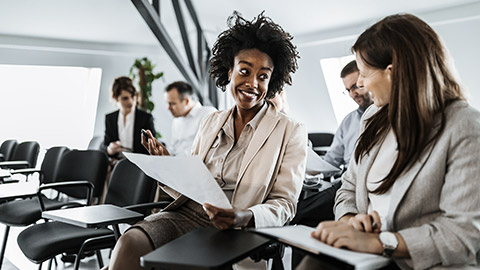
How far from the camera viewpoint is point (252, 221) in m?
1.42

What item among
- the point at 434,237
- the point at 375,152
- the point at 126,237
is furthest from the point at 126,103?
the point at 434,237

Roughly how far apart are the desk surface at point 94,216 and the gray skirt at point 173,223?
0.09m

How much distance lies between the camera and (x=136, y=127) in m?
4.09

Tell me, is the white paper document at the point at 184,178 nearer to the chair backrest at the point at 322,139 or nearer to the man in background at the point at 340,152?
the man in background at the point at 340,152

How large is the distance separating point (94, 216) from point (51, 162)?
6.27ft

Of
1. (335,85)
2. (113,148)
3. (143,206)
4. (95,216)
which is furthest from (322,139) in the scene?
(95,216)

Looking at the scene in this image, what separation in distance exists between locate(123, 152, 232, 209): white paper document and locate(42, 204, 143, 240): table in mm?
354

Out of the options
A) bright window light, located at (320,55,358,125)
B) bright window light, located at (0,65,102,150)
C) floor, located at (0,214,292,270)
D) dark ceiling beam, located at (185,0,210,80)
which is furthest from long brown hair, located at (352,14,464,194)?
dark ceiling beam, located at (185,0,210,80)

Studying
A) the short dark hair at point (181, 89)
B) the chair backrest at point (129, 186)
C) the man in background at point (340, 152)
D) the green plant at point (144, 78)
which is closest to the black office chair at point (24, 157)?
the chair backrest at point (129, 186)

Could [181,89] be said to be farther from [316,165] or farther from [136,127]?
[316,165]

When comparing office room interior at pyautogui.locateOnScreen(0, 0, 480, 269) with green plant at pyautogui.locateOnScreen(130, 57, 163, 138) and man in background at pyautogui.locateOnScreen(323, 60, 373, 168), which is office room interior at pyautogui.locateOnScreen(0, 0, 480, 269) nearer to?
green plant at pyautogui.locateOnScreen(130, 57, 163, 138)

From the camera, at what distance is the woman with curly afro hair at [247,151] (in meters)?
1.47

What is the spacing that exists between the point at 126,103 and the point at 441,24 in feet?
12.8

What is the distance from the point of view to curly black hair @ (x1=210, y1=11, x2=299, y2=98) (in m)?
1.86
